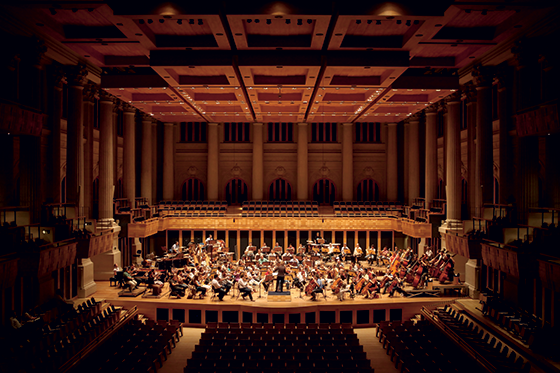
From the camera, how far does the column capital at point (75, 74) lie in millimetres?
11172

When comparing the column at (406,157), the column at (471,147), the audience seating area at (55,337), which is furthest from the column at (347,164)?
the audience seating area at (55,337)

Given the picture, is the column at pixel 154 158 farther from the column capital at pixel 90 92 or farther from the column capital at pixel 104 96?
the column capital at pixel 90 92

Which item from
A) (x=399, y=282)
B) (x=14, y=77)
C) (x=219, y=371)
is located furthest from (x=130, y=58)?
(x=399, y=282)

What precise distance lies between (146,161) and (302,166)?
25.4 ft

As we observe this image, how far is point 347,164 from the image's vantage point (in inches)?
789

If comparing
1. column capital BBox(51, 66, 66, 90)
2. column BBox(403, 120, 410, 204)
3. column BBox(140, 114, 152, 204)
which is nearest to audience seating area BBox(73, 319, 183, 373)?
column capital BBox(51, 66, 66, 90)

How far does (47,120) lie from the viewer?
10.7 m

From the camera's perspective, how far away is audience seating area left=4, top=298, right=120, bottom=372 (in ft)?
20.9

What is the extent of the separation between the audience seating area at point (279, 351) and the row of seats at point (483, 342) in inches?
89.8

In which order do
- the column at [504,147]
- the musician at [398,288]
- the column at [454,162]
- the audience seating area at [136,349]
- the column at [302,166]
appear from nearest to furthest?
the audience seating area at [136,349] → the column at [504,147] → the musician at [398,288] → the column at [454,162] → the column at [302,166]

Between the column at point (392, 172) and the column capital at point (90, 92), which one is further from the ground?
the column capital at point (90, 92)

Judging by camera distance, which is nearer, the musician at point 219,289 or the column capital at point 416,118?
the musician at point 219,289

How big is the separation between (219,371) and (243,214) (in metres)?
11.0

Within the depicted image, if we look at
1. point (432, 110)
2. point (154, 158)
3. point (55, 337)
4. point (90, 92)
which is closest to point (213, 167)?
point (154, 158)
